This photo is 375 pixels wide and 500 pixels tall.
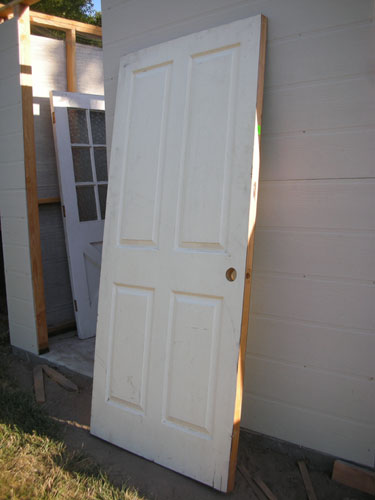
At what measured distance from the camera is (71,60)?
4.72 meters

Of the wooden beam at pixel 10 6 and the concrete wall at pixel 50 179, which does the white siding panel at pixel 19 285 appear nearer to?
the concrete wall at pixel 50 179

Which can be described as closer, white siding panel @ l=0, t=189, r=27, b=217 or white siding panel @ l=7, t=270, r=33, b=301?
white siding panel @ l=0, t=189, r=27, b=217

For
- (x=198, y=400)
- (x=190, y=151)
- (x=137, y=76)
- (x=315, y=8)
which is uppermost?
(x=315, y=8)

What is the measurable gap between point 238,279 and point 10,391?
84.9 inches

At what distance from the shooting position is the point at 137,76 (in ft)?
9.04

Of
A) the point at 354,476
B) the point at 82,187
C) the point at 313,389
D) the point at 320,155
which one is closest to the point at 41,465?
the point at 313,389

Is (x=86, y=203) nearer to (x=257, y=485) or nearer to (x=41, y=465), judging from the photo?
(x=41, y=465)

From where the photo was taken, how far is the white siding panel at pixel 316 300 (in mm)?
2250

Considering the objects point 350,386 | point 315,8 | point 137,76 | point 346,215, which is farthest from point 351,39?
point 350,386

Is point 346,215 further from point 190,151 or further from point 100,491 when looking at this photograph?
point 100,491

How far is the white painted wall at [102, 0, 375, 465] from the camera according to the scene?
221cm

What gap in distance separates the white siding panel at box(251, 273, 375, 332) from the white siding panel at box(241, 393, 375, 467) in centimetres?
53

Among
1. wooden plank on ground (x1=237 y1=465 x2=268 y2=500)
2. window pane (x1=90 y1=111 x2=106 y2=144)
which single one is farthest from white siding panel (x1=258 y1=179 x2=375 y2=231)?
window pane (x1=90 y1=111 x2=106 y2=144)

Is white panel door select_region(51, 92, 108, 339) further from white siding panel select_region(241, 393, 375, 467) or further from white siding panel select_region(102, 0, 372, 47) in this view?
white siding panel select_region(241, 393, 375, 467)
